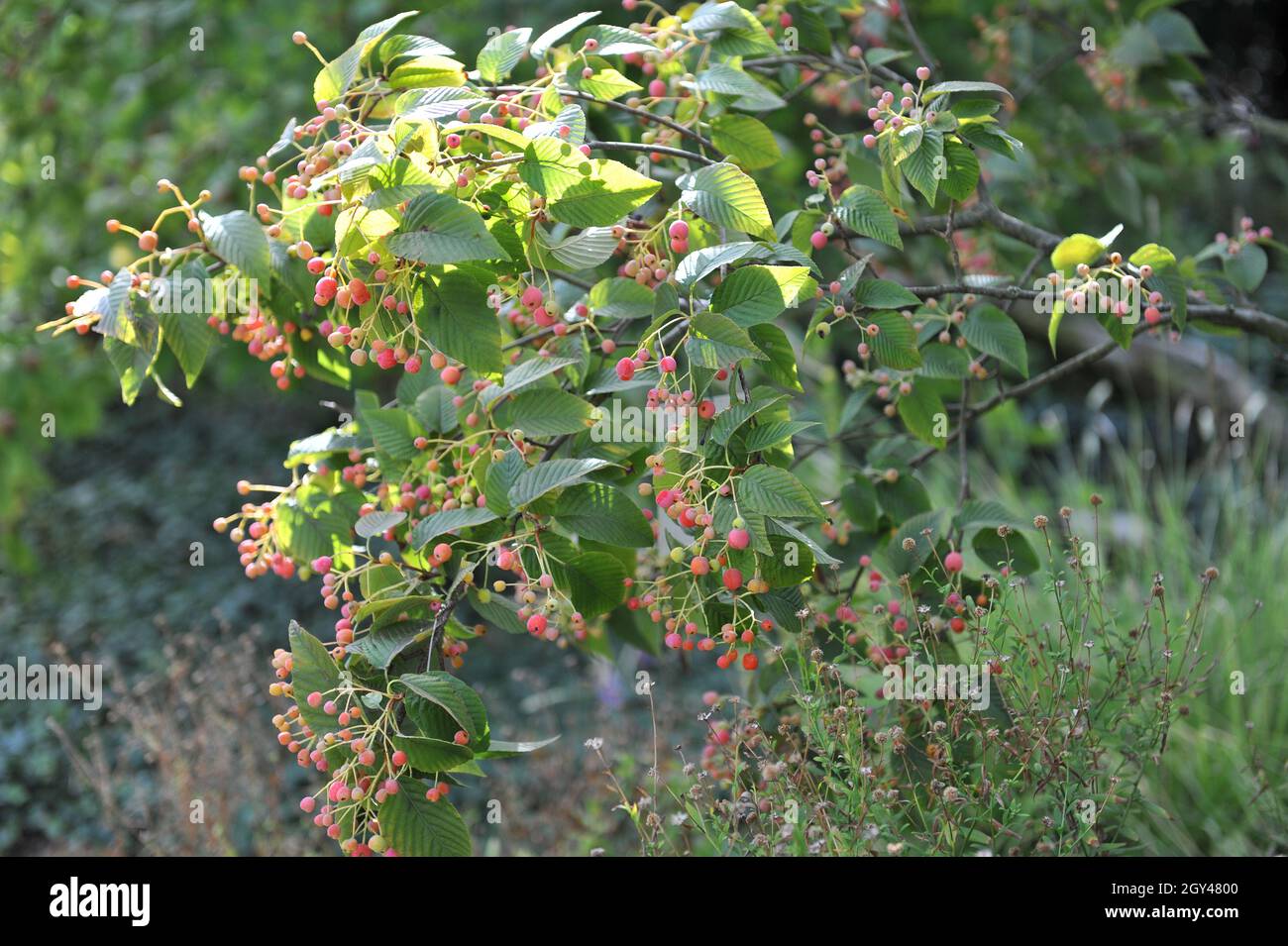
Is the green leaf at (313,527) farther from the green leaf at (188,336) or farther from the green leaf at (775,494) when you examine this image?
the green leaf at (775,494)

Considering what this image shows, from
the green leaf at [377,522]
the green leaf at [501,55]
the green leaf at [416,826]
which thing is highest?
the green leaf at [501,55]

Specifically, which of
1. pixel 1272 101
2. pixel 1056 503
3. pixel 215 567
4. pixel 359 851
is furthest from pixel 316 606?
pixel 1272 101

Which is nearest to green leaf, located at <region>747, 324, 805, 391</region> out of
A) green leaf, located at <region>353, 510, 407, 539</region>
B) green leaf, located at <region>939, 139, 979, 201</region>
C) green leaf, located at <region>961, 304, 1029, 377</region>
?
green leaf, located at <region>939, 139, 979, 201</region>

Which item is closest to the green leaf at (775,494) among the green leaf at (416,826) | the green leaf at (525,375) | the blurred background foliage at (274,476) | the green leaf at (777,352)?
the green leaf at (777,352)

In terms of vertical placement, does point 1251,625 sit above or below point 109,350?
below

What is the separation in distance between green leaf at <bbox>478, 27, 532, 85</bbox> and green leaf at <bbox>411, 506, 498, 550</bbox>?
0.55m

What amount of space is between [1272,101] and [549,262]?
6424 mm

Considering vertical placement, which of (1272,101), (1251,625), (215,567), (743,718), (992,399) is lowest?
(743,718)

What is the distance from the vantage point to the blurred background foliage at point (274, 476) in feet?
8.51

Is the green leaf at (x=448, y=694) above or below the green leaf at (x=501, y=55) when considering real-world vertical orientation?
below

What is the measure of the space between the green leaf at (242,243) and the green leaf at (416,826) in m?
0.62

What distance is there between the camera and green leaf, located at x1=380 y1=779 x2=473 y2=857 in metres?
1.28

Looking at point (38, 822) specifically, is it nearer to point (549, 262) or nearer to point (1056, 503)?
point (549, 262)

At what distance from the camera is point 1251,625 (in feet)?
9.91
